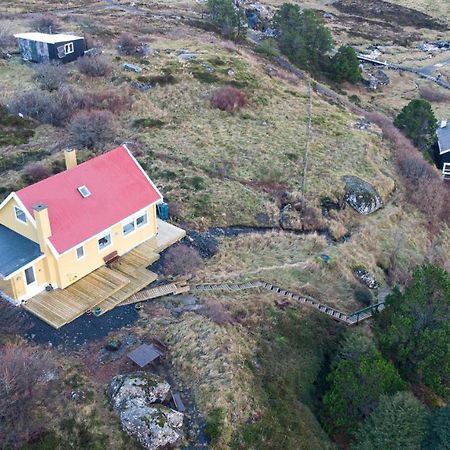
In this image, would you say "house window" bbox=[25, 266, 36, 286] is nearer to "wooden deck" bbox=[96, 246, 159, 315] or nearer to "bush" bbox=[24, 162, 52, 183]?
"wooden deck" bbox=[96, 246, 159, 315]

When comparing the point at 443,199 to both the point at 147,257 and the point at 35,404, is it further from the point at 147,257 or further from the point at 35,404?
the point at 35,404

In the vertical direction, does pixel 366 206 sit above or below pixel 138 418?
below

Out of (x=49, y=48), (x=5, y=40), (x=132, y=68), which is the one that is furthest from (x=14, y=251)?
(x=5, y=40)

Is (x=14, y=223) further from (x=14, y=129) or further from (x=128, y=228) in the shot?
(x=14, y=129)

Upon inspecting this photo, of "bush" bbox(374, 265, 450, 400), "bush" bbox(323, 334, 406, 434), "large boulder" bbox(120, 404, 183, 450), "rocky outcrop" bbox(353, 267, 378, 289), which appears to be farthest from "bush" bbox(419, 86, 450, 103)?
"large boulder" bbox(120, 404, 183, 450)

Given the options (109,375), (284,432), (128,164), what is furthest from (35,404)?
(128,164)

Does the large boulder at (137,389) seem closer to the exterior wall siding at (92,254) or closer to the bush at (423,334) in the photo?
the exterior wall siding at (92,254)

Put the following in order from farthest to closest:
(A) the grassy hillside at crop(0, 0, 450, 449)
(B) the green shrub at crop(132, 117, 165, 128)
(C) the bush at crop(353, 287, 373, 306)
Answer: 1. (B) the green shrub at crop(132, 117, 165, 128)
2. (C) the bush at crop(353, 287, 373, 306)
3. (A) the grassy hillside at crop(0, 0, 450, 449)
